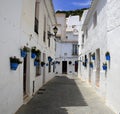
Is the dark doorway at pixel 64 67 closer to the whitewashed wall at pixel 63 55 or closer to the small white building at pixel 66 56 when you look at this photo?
the small white building at pixel 66 56

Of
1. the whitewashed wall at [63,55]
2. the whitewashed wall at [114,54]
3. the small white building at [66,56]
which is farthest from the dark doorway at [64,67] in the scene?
the whitewashed wall at [114,54]

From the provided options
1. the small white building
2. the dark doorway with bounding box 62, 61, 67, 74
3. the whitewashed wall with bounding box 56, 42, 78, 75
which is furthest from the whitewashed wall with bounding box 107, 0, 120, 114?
the dark doorway with bounding box 62, 61, 67, 74

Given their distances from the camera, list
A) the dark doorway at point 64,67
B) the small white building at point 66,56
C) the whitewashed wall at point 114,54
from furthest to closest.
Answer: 1. the dark doorway at point 64,67
2. the small white building at point 66,56
3. the whitewashed wall at point 114,54

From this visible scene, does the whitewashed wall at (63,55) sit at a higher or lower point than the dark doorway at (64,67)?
higher

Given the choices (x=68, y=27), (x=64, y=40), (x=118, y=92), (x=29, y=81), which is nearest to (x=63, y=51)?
(x=64, y=40)

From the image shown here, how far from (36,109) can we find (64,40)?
32117 mm

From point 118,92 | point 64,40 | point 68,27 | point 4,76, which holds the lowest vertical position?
point 118,92

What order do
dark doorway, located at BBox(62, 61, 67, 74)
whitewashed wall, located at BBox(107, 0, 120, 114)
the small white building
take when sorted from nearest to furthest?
whitewashed wall, located at BBox(107, 0, 120, 114) < the small white building < dark doorway, located at BBox(62, 61, 67, 74)

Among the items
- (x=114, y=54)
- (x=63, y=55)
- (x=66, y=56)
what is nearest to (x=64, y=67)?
(x=66, y=56)

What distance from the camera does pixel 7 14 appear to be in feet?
19.9

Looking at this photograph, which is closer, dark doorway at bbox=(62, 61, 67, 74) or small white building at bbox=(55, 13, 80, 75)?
small white building at bbox=(55, 13, 80, 75)

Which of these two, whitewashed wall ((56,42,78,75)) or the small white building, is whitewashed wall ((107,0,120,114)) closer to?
the small white building

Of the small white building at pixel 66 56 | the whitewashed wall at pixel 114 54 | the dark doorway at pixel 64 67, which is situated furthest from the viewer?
the dark doorway at pixel 64 67

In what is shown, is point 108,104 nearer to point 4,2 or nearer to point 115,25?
point 115,25
